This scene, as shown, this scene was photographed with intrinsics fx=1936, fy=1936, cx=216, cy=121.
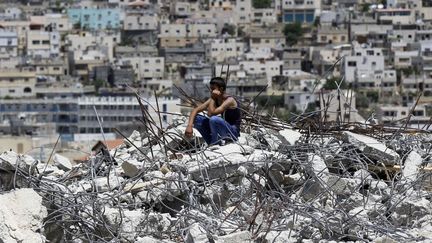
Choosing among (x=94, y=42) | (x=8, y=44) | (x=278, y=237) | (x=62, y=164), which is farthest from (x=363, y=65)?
(x=278, y=237)

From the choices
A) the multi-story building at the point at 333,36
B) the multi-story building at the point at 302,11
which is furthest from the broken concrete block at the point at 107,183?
the multi-story building at the point at 302,11

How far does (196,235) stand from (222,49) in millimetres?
80522

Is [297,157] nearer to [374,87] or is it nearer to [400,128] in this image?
[400,128]

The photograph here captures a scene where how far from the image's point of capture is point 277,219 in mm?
9234

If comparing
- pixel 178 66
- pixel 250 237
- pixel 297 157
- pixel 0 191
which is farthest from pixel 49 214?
pixel 178 66

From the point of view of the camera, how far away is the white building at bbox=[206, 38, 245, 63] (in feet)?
290

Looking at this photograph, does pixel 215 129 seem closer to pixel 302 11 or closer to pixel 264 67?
pixel 264 67

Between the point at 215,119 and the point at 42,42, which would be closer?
the point at 215,119

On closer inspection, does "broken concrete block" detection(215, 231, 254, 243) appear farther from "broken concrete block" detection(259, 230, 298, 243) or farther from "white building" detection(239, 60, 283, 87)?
"white building" detection(239, 60, 283, 87)

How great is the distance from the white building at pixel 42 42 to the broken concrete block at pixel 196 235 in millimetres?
82071

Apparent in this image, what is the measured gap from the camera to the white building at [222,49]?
3479 inches

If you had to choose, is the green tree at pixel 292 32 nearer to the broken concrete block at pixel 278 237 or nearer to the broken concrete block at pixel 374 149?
the broken concrete block at pixel 374 149

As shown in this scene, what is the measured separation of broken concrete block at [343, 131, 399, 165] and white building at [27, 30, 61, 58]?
264 ft

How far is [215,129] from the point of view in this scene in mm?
10820
